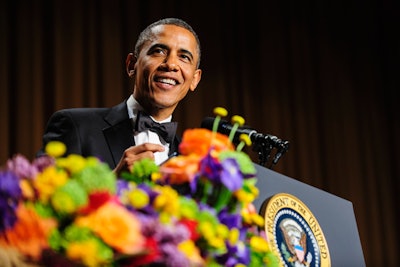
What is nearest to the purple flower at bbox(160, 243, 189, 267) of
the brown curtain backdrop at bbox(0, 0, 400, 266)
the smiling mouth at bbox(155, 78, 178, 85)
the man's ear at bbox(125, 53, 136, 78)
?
the smiling mouth at bbox(155, 78, 178, 85)

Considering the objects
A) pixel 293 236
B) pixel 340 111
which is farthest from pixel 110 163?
pixel 340 111

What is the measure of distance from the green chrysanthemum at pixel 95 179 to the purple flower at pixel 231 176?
0.46 feet

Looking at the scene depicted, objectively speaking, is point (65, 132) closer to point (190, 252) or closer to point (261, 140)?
point (261, 140)

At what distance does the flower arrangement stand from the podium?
0.38m

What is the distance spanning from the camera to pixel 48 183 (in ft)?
2.37

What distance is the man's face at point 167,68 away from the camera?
1915mm

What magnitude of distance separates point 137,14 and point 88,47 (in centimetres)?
41

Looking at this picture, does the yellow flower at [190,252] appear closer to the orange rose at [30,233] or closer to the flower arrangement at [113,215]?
the flower arrangement at [113,215]

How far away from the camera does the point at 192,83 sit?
2154 millimetres

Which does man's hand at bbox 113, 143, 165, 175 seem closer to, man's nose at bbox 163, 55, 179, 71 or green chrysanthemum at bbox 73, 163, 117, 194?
green chrysanthemum at bbox 73, 163, 117, 194

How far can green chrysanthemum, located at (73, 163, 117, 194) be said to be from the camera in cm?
73

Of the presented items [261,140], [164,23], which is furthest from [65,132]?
[261,140]

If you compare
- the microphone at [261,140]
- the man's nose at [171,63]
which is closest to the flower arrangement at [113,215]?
the microphone at [261,140]

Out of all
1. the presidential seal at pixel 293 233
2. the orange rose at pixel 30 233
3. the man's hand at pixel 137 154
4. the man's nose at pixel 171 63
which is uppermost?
the man's nose at pixel 171 63
